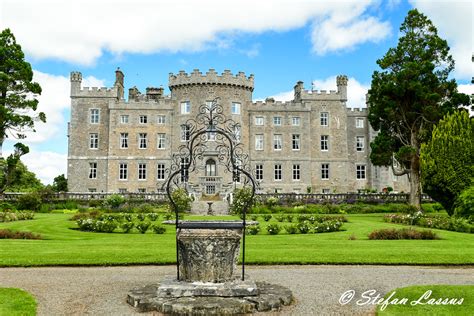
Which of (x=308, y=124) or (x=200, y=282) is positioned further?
(x=308, y=124)

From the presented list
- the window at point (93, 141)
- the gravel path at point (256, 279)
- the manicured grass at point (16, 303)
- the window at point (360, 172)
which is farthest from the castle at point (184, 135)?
the manicured grass at point (16, 303)

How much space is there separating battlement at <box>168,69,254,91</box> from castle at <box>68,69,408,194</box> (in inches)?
2.9

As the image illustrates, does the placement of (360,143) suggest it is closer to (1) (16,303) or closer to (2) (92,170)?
(2) (92,170)

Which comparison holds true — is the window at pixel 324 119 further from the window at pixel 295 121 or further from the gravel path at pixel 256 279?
the gravel path at pixel 256 279

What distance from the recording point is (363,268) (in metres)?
10.4

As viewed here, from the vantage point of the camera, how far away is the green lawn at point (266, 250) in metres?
11.1

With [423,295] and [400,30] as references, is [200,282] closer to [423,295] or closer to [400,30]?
[423,295]

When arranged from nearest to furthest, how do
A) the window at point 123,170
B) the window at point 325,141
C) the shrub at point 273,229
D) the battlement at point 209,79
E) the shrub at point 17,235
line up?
the shrub at point 17,235 → the shrub at point 273,229 → the battlement at point 209,79 → the window at point 123,170 → the window at point 325,141

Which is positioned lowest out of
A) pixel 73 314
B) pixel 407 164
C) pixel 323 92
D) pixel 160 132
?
pixel 73 314

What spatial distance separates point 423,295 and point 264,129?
34.0m

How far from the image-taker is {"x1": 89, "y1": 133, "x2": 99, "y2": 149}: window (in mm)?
40500

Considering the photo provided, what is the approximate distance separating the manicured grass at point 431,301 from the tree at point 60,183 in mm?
40740

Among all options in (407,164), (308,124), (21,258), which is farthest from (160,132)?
(21,258)

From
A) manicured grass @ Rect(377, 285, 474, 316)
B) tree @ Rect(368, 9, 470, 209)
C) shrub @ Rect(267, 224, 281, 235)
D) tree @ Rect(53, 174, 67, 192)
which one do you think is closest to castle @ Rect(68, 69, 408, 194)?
tree @ Rect(53, 174, 67, 192)
